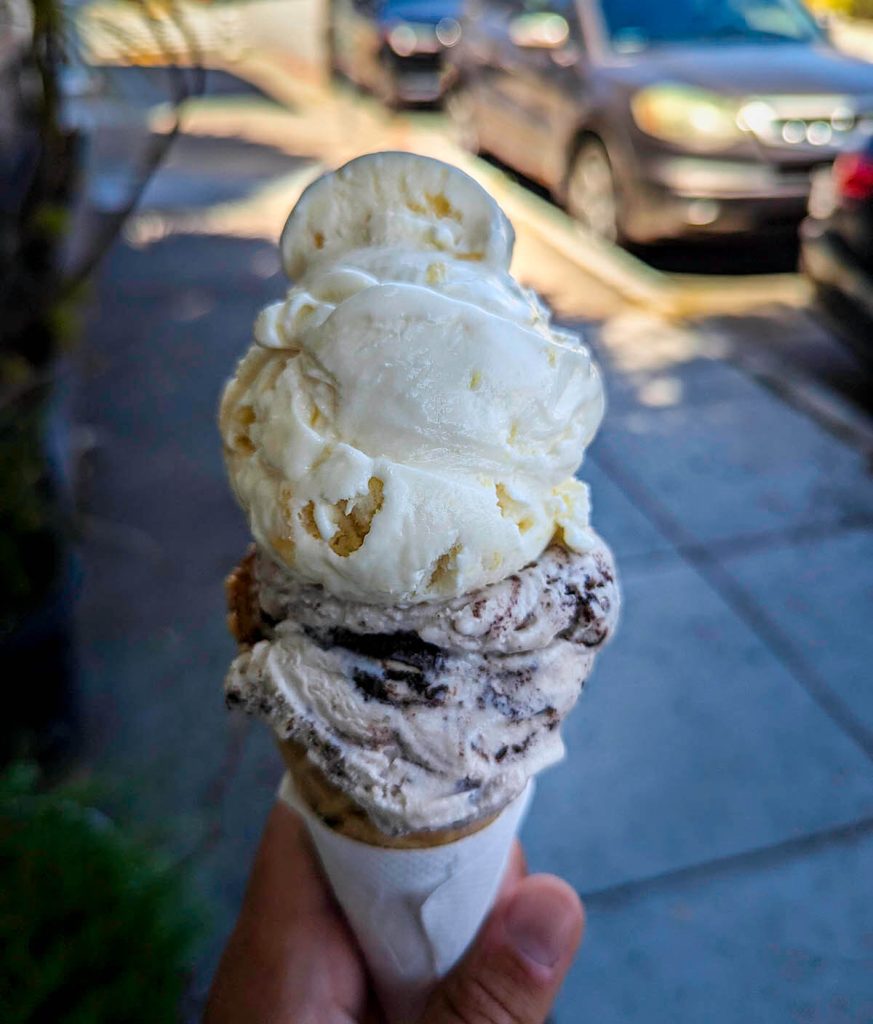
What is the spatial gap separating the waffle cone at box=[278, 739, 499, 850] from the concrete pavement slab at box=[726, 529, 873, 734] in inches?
86.0

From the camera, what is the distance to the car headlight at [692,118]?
593 cm

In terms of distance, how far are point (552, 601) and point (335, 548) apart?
35 cm

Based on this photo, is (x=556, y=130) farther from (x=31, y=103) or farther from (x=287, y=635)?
(x=287, y=635)

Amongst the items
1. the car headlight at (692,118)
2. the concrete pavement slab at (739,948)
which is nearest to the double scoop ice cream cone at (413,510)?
the concrete pavement slab at (739,948)

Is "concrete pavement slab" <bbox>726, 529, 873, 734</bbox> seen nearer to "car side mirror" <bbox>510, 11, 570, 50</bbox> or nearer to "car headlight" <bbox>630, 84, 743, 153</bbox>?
"car headlight" <bbox>630, 84, 743, 153</bbox>

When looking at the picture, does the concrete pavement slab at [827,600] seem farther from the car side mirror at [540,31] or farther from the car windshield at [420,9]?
the car windshield at [420,9]

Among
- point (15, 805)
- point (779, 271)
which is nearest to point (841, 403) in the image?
point (779, 271)

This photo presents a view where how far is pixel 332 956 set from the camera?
5.82ft

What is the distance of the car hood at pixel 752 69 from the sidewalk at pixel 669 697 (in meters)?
2.25

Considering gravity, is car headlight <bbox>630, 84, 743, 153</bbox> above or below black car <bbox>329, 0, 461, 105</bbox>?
above

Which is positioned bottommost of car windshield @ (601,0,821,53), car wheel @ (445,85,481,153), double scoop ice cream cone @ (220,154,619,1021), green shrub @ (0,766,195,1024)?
car wheel @ (445,85,481,153)

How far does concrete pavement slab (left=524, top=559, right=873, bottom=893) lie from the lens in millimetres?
2764

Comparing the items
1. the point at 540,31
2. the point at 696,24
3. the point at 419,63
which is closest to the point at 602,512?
the point at 696,24

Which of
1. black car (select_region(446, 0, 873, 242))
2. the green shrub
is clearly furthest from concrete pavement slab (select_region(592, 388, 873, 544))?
the green shrub
